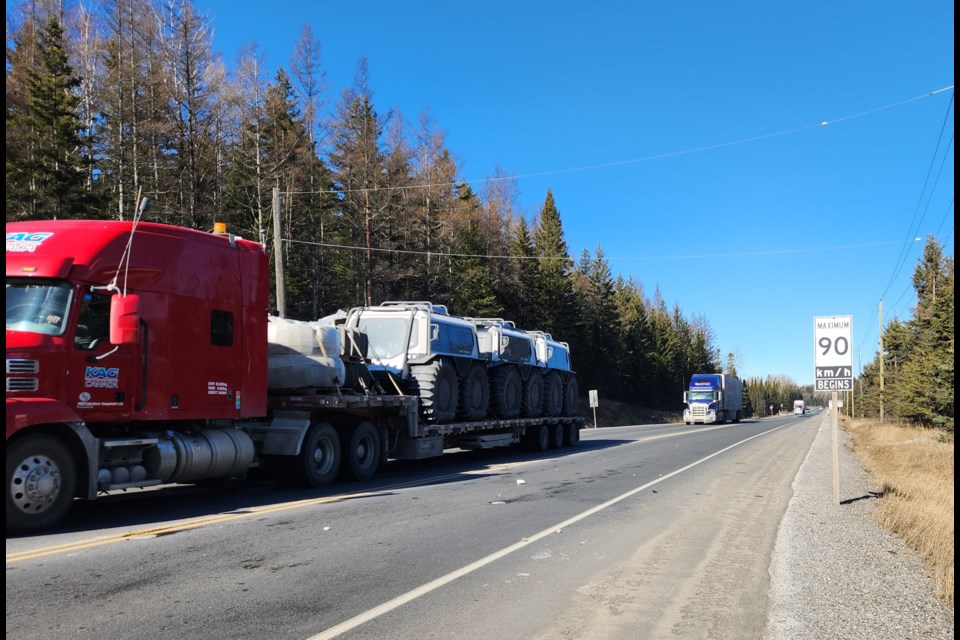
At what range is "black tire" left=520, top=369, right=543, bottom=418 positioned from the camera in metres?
19.6

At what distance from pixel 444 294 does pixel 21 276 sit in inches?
1456

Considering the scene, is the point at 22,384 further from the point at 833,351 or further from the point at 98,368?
the point at 833,351

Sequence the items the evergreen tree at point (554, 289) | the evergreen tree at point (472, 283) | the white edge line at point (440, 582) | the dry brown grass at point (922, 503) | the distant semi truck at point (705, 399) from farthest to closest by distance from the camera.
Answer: the evergreen tree at point (554, 289) → the distant semi truck at point (705, 399) → the evergreen tree at point (472, 283) → the dry brown grass at point (922, 503) → the white edge line at point (440, 582)

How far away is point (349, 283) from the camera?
3947cm

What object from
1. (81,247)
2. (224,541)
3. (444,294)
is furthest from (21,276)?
(444,294)

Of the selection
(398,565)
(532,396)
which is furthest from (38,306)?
(532,396)

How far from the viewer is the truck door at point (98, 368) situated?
7.83 m

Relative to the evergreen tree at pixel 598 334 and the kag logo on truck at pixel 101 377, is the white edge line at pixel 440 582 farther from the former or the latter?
the evergreen tree at pixel 598 334

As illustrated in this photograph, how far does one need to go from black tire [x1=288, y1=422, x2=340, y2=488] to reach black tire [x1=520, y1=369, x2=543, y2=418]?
831 centimetres

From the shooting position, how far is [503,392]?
706 inches

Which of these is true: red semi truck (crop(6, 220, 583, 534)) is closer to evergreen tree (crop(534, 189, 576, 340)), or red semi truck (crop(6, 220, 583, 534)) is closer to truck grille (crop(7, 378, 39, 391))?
truck grille (crop(7, 378, 39, 391))

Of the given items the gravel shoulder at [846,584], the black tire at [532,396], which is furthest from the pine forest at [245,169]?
the gravel shoulder at [846,584]

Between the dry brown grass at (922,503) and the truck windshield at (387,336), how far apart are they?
935 centimetres

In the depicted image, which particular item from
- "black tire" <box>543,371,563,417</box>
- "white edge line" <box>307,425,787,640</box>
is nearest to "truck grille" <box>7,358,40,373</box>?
"white edge line" <box>307,425,787,640</box>
